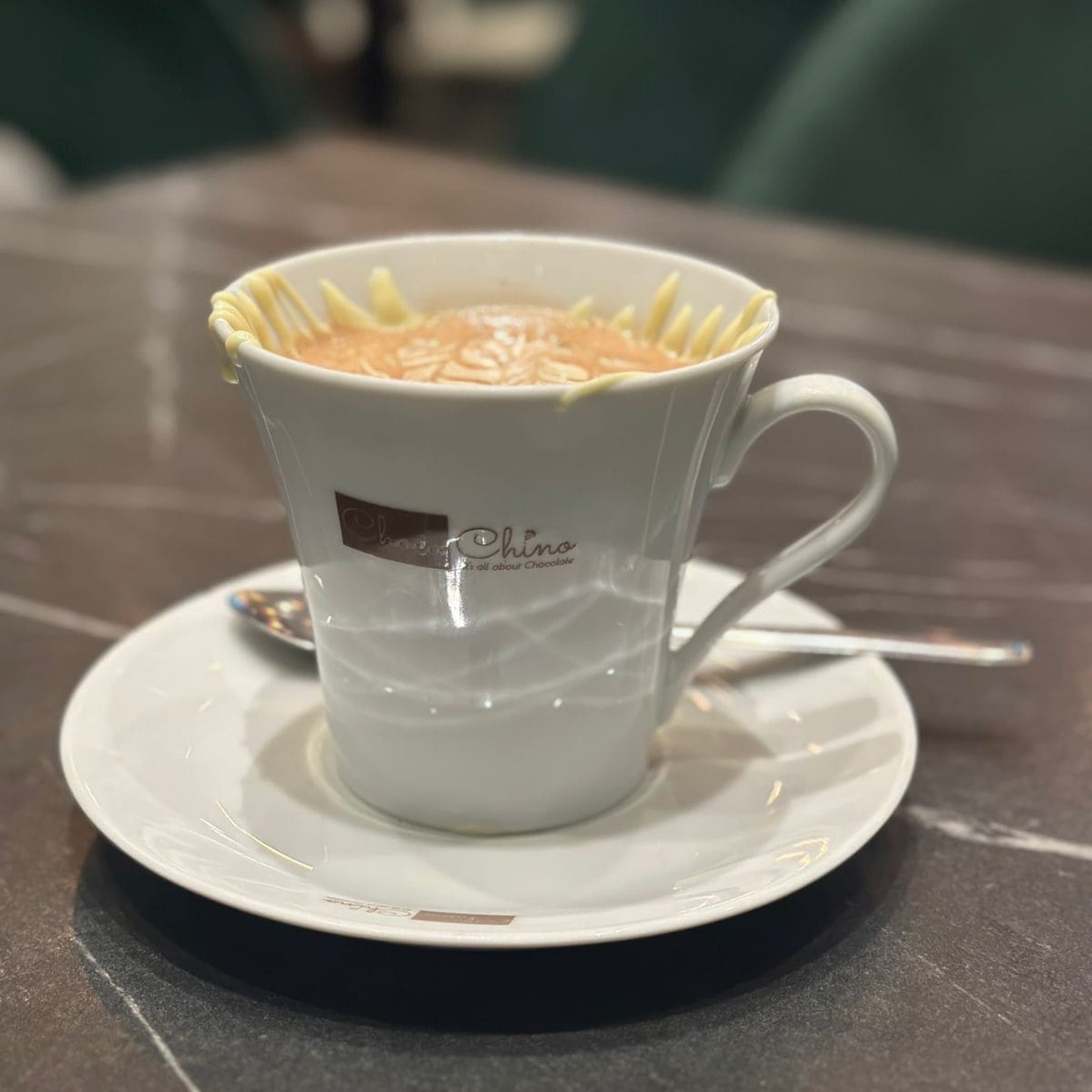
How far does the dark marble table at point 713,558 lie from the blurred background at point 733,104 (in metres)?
0.37

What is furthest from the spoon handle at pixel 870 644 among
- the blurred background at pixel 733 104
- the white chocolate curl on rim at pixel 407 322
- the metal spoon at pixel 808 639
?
the blurred background at pixel 733 104

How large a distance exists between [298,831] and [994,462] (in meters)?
0.79

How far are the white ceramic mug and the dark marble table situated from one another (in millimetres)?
105

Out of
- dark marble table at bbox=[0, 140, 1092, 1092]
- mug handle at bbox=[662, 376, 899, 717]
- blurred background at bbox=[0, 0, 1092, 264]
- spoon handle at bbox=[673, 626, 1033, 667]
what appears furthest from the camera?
blurred background at bbox=[0, 0, 1092, 264]

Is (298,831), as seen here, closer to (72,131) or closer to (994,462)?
(994,462)

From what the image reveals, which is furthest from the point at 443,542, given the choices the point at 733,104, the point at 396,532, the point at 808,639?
the point at 733,104

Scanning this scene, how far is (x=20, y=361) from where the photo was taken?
1252 mm

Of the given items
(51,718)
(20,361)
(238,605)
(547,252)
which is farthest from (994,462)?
(20,361)

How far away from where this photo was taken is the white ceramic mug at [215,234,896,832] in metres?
0.51

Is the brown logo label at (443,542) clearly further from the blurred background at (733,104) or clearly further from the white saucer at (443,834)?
the blurred background at (733,104)

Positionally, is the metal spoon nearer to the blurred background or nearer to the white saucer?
the white saucer

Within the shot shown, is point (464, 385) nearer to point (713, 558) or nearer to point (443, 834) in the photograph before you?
point (443, 834)

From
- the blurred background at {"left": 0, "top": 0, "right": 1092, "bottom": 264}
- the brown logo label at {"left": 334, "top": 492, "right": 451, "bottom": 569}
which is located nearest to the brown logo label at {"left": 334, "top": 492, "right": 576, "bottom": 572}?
the brown logo label at {"left": 334, "top": 492, "right": 451, "bottom": 569}

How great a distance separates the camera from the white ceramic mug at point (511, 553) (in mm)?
506
